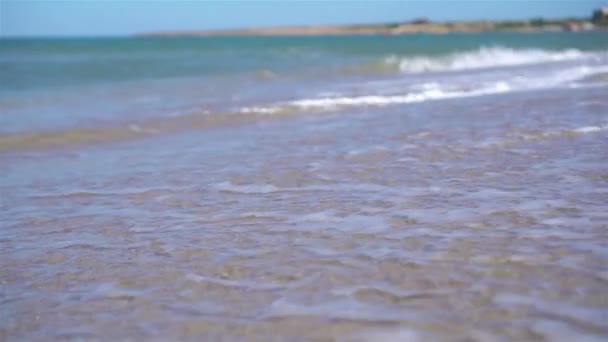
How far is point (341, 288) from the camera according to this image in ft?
9.80

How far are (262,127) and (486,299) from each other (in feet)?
22.4

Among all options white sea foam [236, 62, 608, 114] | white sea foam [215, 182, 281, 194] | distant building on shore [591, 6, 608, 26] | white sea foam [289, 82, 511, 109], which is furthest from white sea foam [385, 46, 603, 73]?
distant building on shore [591, 6, 608, 26]

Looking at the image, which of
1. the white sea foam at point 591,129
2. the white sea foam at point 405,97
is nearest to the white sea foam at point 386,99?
the white sea foam at point 405,97

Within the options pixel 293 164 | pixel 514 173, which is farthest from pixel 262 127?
pixel 514 173

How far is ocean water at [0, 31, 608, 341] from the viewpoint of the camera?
2.71 metres

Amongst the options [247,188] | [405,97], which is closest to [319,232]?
[247,188]

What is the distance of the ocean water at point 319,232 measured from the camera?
2.71 metres

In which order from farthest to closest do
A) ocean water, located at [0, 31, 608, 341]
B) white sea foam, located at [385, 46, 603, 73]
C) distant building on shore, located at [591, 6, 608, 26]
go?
distant building on shore, located at [591, 6, 608, 26], white sea foam, located at [385, 46, 603, 73], ocean water, located at [0, 31, 608, 341]

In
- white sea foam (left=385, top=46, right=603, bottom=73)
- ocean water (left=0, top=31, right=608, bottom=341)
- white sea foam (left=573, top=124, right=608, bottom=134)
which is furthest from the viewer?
white sea foam (left=385, top=46, right=603, bottom=73)

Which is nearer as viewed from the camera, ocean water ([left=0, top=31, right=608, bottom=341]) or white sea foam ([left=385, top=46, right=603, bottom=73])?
ocean water ([left=0, top=31, right=608, bottom=341])

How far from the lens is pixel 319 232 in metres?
3.87

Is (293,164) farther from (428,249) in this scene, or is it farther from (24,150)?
(24,150)

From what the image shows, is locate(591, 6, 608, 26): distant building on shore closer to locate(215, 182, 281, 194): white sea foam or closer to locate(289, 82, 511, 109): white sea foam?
locate(289, 82, 511, 109): white sea foam

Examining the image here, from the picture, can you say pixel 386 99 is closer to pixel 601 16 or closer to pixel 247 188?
pixel 247 188
